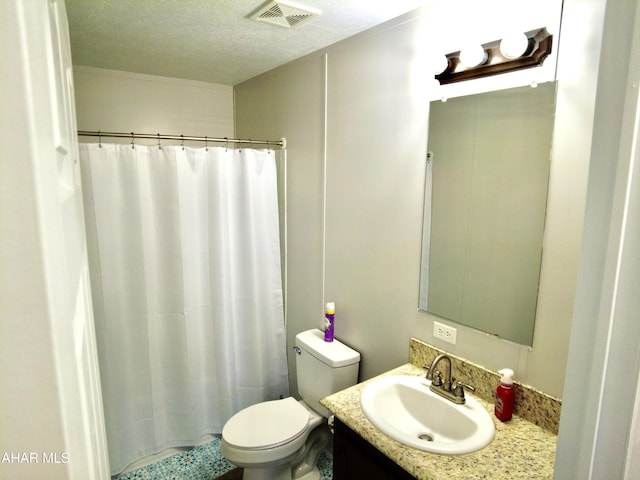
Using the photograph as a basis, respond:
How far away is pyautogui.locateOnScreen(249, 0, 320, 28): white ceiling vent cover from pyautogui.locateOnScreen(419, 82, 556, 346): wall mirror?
0.70 meters

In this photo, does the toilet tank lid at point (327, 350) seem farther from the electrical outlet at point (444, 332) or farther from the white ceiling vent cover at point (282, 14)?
the white ceiling vent cover at point (282, 14)

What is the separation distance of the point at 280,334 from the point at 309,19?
193 cm

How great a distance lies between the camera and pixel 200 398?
8.03 ft

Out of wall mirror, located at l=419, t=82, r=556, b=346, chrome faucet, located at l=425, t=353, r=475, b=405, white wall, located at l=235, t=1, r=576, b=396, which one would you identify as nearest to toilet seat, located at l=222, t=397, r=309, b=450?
white wall, located at l=235, t=1, r=576, b=396

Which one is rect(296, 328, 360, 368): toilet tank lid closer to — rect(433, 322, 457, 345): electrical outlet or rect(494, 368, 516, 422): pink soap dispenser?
rect(433, 322, 457, 345): electrical outlet

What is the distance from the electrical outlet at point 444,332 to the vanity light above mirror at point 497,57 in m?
0.99

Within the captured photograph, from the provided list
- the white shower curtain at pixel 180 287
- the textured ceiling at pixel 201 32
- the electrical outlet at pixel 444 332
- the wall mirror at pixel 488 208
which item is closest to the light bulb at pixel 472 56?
the wall mirror at pixel 488 208

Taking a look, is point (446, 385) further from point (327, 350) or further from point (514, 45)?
point (514, 45)

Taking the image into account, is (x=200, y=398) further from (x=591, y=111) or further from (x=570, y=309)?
(x=591, y=111)

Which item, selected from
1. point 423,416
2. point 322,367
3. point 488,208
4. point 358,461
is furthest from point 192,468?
point 488,208

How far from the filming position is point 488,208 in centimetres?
145

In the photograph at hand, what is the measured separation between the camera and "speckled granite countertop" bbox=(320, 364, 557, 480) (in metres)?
1.11

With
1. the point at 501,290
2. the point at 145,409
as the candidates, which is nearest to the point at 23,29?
the point at 501,290

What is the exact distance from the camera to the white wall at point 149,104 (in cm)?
264
